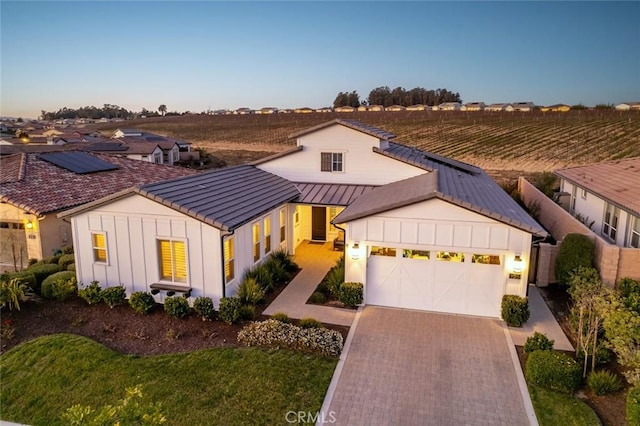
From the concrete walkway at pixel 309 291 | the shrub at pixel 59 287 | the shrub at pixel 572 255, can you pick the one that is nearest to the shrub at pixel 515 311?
the shrub at pixel 572 255

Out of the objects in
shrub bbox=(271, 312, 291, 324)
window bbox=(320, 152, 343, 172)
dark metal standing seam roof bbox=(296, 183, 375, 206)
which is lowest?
shrub bbox=(271, 312, 291, 324)

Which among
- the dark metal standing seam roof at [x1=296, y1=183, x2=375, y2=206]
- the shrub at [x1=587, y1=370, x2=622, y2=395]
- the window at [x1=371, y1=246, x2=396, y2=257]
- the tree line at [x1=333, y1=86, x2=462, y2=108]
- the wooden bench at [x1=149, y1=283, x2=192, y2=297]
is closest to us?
the shrub at [x1=587, y1=370, x2=622, y2=395]

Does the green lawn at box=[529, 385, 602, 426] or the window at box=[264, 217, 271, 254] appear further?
the window at box=[264, 217, 271, 254]

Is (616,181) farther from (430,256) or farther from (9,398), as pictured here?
(9,398)

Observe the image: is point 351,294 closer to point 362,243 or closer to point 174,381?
point 362,243

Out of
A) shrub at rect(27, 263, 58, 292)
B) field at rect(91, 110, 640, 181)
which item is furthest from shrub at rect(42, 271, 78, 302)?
field at rect(91, 110, 640, 181)

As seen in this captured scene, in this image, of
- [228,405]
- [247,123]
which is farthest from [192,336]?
[247,123]

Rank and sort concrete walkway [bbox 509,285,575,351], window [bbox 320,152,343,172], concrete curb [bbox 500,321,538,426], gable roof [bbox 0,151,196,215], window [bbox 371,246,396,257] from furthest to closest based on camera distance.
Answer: window [bbox 320,152,343,172]
gable roof [bbox 0,151,196,215]
window [bbox 371,246,396,257]
concrete walkway [bbox 509,285,575,351]
concrete curb [bbox 500,321,538,426]

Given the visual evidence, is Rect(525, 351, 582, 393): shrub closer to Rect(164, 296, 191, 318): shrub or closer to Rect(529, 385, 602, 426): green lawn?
Rect(529, 385, 602, 426): green lawn
